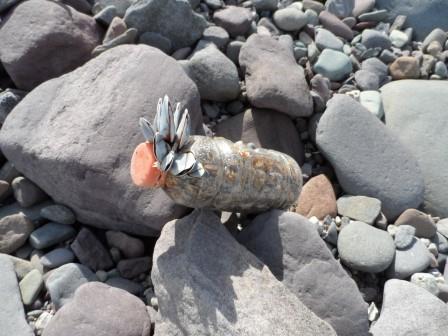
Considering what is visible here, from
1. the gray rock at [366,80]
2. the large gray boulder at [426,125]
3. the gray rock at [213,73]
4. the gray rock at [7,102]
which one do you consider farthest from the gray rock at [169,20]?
the large gray boulder at [426,125]

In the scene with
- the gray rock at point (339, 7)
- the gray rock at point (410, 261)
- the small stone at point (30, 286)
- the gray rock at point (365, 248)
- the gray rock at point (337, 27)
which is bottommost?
the small stone at point (30, 286)

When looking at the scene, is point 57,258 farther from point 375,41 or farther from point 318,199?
point 375,41

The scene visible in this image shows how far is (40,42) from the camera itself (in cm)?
303

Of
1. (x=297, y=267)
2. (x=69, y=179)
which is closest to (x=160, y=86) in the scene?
(x=69, y=179)

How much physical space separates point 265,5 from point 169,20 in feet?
2.81

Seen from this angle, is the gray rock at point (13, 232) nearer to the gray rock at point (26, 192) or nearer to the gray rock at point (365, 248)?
the gray rock at point (26, 192)

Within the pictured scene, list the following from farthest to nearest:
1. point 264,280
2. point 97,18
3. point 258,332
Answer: point 97,18 → point 264,280 → point 258,332

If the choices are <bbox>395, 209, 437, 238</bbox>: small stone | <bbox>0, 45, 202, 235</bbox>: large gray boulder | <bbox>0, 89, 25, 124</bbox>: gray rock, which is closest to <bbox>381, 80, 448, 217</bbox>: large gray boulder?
<bbox>395, 209, 437, 238</bbox>: small stone

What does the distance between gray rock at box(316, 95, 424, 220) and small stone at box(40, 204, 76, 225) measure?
1.49 m

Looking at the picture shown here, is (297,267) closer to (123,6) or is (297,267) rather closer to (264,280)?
(264,280)

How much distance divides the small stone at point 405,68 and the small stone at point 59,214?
2421mm

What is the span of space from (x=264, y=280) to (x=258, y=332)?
0.24m

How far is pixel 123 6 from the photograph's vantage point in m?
3.45

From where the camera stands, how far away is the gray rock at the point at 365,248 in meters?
2.65
